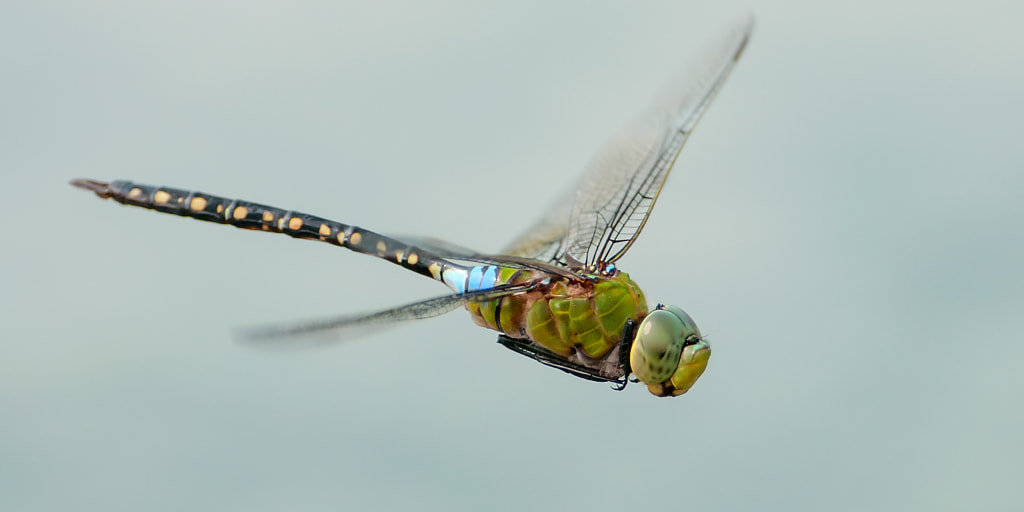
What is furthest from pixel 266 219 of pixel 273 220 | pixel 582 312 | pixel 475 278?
pixel 582 312

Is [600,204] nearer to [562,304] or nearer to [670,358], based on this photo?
[562,304]

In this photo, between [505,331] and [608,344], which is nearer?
[608,344]

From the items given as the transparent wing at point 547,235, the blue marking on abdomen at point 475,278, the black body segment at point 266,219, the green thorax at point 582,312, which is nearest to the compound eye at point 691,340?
the green thorax at point 582,312

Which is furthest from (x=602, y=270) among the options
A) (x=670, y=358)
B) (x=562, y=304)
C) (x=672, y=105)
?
(x=672, y=105)

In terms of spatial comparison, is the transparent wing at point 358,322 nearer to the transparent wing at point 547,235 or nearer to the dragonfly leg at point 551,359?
the dragonfly leg at point 551,359

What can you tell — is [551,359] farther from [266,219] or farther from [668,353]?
[266,219]

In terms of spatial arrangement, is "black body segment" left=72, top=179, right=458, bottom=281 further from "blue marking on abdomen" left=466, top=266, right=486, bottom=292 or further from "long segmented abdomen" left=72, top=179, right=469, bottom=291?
"blue marking on abdomen" left=466, top=266, right=486, bottom=292
